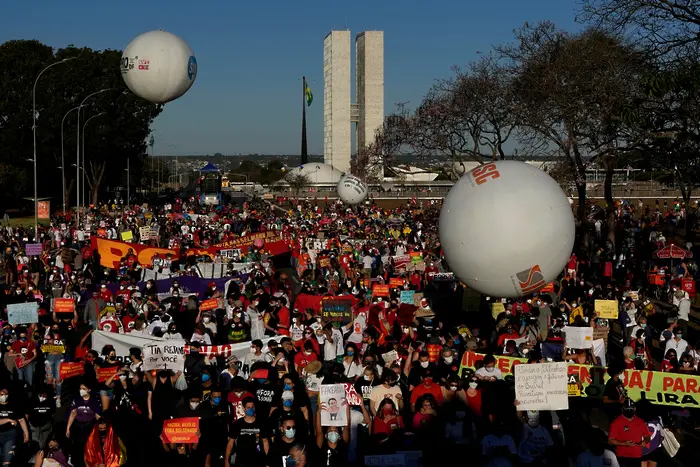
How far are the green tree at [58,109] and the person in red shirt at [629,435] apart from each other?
58.6 m

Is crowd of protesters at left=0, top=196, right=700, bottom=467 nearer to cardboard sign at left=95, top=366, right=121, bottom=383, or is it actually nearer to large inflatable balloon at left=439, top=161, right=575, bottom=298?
cardboard sign at left=95, top=366, right=121, bottom=383

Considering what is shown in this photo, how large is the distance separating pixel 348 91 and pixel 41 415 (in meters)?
127

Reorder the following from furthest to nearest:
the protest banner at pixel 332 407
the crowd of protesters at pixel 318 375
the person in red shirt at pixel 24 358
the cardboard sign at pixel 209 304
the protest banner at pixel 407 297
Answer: the protest banner at pixel 407 297
the cardboard sign at pixel 209 304
the person in red shirt at pixel 24 358
the protest banner at pixel 332 407
the crowd of protesters at pixel 318 375

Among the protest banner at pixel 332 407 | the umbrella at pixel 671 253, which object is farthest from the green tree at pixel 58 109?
the protest banner at pixel 332 407

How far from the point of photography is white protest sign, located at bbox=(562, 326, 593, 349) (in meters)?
13.3

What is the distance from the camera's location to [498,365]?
11.7m

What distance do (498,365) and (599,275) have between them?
45.4 ft

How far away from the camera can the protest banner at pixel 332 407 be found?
9.60 metres

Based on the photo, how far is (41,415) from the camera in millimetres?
11359

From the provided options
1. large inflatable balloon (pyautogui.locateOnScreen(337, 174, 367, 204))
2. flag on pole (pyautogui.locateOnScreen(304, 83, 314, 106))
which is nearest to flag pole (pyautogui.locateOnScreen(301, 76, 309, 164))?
flag on pole (pyautogui.locateOnScreen(304, 83, 314, 106))

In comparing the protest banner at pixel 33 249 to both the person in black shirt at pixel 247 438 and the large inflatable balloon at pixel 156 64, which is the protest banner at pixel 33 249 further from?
the person in black shirt at pixel 247 438

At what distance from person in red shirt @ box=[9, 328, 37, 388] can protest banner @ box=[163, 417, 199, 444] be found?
4507mm

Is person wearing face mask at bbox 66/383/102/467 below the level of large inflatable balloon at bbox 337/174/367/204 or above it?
below

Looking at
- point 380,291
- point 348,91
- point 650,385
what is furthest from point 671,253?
point 348,91
